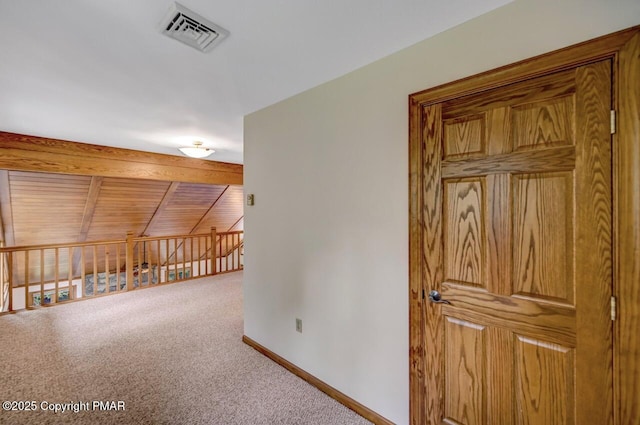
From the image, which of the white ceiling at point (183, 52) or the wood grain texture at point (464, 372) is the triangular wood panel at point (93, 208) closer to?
the white ceiling at point (183, 52)

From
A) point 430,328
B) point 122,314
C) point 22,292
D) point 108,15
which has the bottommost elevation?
point 22,292

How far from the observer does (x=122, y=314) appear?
12.2 ft

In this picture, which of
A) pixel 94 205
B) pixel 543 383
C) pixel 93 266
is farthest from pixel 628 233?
pixel 93 266

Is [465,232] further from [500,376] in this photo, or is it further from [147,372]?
[147,372]

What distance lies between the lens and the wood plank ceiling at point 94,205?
4355 millimetres

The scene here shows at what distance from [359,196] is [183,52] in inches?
55.7

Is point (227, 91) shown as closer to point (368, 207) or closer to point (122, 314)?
point (368, 207)

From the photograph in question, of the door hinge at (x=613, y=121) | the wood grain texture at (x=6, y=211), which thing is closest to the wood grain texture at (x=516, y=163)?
the door hinge at (x=613, y=121)

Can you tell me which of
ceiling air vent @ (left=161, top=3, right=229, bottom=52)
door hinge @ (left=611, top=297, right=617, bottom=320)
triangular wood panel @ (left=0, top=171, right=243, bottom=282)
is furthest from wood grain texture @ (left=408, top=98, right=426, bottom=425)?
triangular wood panel @ (left=0, top=171, right=243, bottom=282)

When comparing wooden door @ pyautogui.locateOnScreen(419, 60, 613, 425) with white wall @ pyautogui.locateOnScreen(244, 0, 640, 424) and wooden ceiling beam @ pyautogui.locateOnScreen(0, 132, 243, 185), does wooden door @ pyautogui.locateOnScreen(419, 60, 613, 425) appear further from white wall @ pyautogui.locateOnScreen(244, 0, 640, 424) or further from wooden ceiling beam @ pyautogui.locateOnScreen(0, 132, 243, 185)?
wooden ceiling beam @ pyautogui.locateOnScreen(0, 132, 243, 185)

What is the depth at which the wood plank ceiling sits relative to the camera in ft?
14.3

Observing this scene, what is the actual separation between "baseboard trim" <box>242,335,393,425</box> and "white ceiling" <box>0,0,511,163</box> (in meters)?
2.26

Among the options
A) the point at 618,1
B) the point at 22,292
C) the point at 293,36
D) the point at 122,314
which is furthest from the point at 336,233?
the point at 22,292

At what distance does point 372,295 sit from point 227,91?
1951 millimetres
